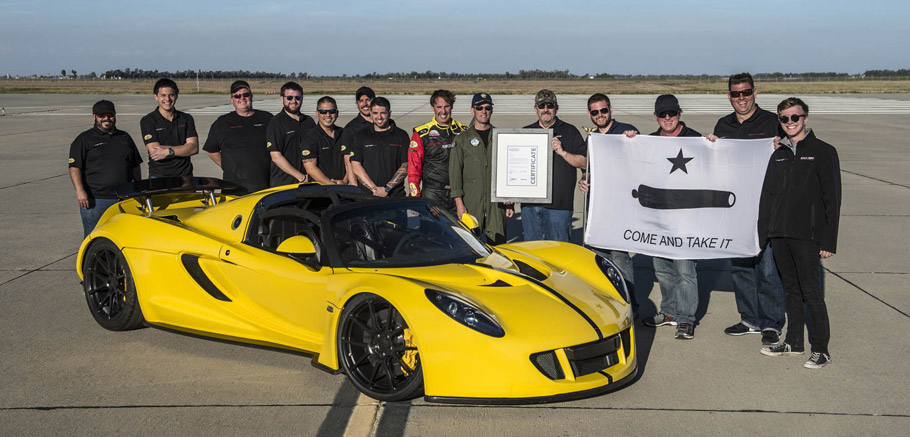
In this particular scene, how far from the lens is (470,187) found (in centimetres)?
752

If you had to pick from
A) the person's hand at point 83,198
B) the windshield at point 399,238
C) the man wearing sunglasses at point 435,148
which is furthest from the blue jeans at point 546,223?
the person's hand at point 83,198

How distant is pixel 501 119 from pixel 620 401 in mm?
26903

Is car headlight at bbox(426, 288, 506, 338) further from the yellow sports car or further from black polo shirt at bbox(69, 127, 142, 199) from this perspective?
black polo shirt at bbox(69, 127, 142, 199)

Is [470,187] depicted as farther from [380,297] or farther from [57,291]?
[57,291]

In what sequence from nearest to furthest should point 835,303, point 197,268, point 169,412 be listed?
1. point 169,412
2. point 197,268
3. point 835,303

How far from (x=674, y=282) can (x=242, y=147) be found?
4.71 meters

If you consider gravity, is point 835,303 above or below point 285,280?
below

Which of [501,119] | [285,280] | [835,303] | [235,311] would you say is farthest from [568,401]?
[501,119]

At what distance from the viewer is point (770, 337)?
598 centimetres

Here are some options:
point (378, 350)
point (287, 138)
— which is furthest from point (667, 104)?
point (287, 138)

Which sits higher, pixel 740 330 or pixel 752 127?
pixel 752 127

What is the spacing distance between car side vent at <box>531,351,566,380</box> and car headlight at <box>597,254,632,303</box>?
111 cm

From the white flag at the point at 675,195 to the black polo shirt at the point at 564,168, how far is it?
441 mm

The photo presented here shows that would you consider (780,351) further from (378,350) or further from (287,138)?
(287,138)
